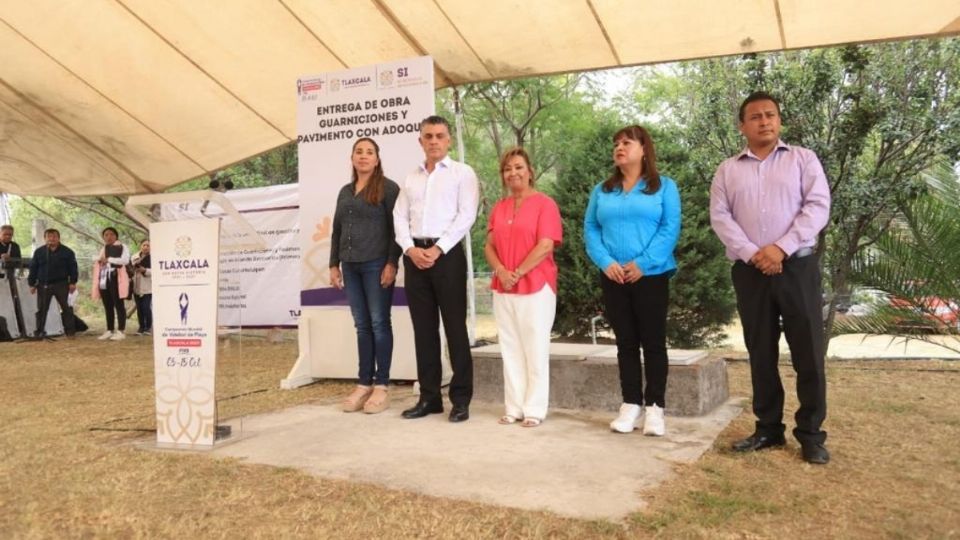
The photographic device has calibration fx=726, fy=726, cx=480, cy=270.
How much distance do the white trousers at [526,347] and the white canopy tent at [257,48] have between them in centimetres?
233

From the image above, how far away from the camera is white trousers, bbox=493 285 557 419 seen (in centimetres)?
405

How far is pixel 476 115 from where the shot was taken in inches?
654

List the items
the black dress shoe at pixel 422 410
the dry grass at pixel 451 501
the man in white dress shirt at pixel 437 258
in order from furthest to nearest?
the black dress shoe at pixel 422 410 < the man in white dress shirt at pixel 437 258 < the dry grass at pixel 451 501

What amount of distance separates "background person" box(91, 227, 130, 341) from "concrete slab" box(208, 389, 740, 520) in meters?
7.36

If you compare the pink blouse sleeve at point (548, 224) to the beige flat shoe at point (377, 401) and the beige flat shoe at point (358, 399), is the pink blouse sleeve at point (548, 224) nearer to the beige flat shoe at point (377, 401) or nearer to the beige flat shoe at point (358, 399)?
the beige flat shoe at point (377, 401)

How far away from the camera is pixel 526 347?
13.5 ft

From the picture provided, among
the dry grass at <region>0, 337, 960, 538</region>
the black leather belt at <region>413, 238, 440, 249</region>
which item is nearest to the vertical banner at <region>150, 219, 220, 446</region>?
the dry grass at <region>0, 337, 960, 538</region>

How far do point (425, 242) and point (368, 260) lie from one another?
47cm

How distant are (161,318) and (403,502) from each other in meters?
1.82

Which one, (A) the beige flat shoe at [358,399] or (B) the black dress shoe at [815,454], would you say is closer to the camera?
(B) the black dress shoe at [815,454]

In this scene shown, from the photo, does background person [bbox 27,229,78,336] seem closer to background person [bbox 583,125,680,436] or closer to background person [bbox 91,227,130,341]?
background person [bbox 91,227,130,341]

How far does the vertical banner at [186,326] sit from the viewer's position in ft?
11.9

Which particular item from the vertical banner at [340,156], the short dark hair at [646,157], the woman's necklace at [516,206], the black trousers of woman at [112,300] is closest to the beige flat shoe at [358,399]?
the vertical banner at [340,156]

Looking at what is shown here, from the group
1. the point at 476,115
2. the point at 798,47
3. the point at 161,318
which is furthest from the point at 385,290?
the point at 476,115
